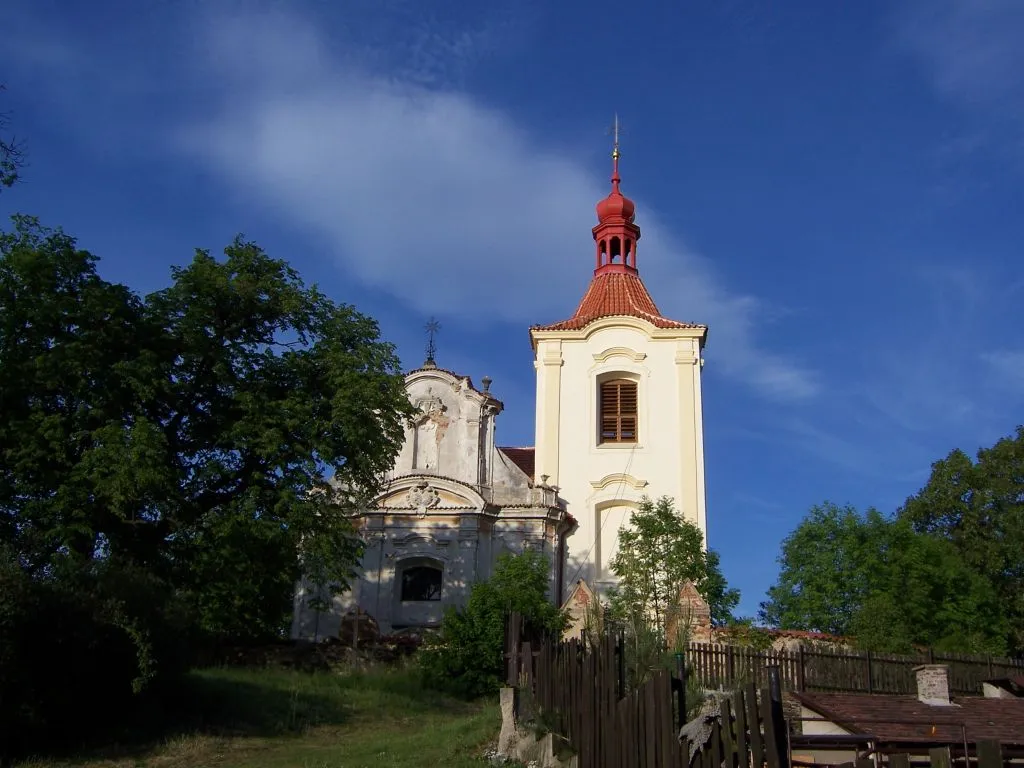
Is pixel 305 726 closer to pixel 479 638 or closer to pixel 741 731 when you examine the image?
pixel 479 638

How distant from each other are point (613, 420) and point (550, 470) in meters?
2.76

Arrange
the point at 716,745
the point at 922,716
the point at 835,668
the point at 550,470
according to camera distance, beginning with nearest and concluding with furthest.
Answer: the point at 716,745 → the point at 922,716 → the point at 835,668 → the point at 550,470

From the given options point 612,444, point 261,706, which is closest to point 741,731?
point 261,706

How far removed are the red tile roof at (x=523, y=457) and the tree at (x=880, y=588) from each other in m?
9.48

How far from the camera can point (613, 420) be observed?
34.4 metres

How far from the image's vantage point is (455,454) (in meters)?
32.3

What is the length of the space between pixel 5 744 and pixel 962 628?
90.6 feet

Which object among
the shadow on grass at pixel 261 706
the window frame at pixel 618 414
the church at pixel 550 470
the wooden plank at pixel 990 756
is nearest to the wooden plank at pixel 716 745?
the wooden plank at pixel 990 756

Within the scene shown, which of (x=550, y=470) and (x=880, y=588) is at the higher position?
(x=550, y=470)

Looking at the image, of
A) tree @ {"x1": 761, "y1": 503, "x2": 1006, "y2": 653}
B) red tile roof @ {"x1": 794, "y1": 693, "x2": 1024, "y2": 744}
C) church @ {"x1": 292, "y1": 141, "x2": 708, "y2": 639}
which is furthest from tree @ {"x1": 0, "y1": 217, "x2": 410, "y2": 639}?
tree @ {"x1": 761, "y1": 503, "x2": 1006, "y2": 653}

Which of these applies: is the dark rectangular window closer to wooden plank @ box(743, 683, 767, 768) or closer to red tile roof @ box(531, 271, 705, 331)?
red tile roof @ box(531, 271, 705, 331)

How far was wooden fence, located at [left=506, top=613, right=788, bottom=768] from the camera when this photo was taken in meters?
6.96

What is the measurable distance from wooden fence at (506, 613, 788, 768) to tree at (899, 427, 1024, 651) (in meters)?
26.6

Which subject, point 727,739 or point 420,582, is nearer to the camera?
point 727,739
